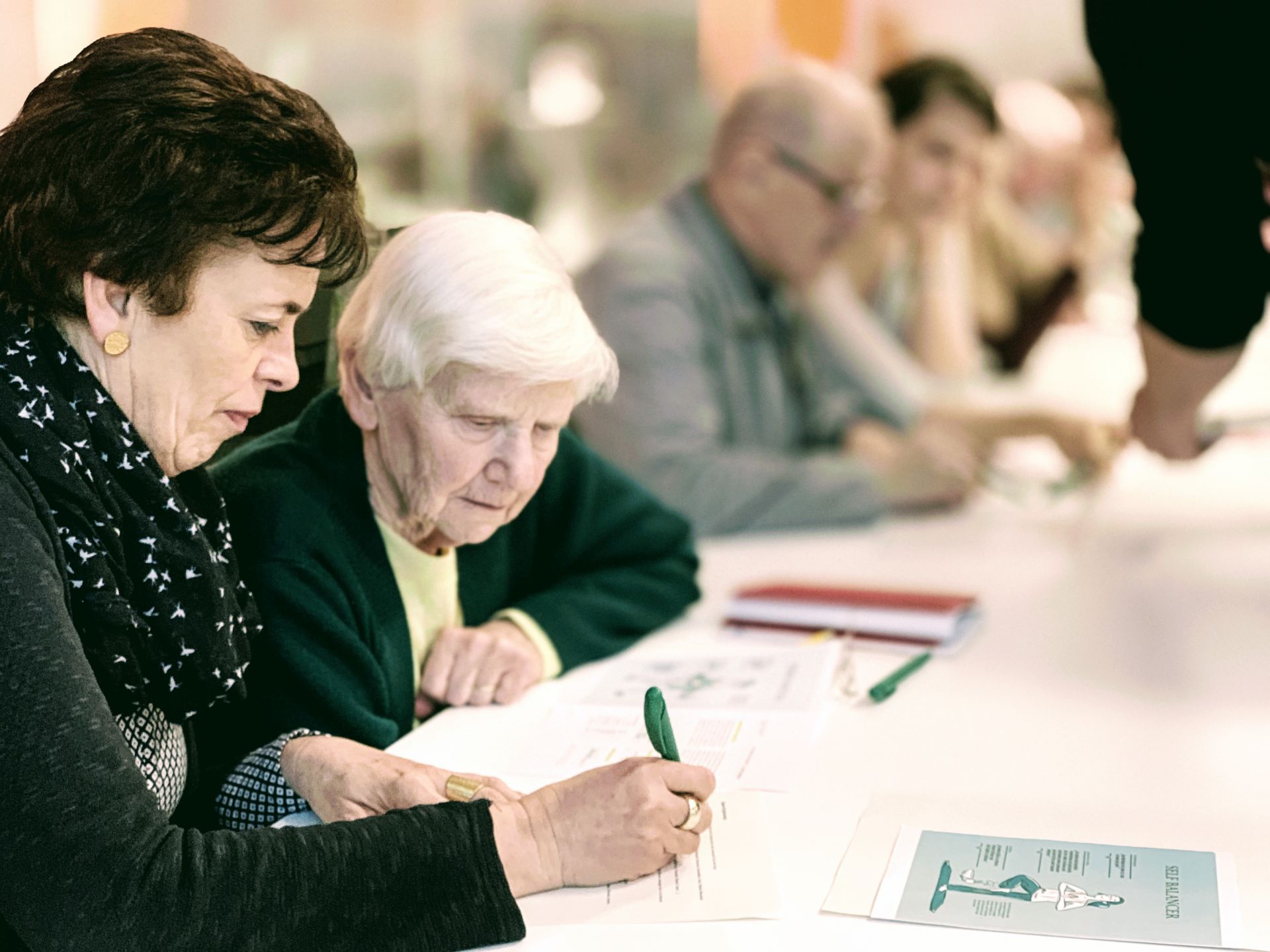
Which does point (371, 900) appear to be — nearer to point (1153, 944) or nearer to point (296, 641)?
point (296, 641)

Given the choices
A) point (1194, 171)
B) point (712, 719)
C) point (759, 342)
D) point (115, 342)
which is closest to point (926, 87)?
point (759, 342)

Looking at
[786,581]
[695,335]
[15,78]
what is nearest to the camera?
[15,78]

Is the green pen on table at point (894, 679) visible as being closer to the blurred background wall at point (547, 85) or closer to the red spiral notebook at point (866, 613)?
the red spiral notebook at point (866, 613)

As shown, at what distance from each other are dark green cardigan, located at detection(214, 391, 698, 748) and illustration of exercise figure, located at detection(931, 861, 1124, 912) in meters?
0.57

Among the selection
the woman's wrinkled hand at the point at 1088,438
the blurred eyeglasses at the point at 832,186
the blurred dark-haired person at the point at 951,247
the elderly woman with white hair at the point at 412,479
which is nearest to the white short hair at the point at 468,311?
the elderly woman with white hair at the point at 412,479

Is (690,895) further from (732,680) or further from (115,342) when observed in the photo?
(115,342)

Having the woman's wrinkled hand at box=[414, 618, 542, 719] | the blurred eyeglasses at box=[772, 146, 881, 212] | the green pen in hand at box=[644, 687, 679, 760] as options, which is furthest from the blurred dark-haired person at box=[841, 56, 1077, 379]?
the green pen in hand at box=[644, 687, 679, 760]

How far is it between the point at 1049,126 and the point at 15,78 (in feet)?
12.4

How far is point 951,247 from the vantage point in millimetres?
3912

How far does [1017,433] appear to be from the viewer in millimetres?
2715

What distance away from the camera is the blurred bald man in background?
7.51ft

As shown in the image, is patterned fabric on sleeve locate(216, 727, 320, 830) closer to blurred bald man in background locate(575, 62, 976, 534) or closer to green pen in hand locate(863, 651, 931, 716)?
green pen in hand locate(863, 651, 931, 716)

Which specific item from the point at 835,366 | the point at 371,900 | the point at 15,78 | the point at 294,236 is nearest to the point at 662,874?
the point at 371,900

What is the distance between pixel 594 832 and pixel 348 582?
0.43 meters
